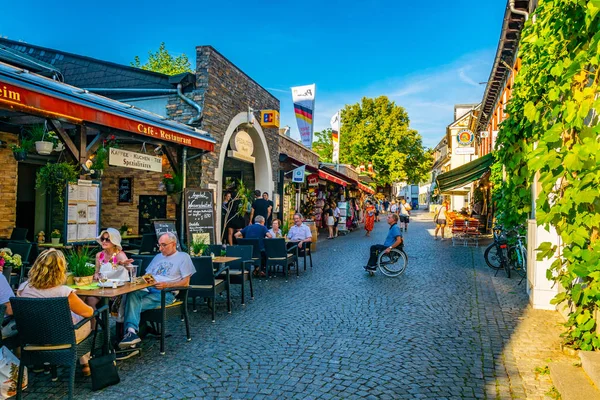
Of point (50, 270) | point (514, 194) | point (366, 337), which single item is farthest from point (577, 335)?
point (50, 270)

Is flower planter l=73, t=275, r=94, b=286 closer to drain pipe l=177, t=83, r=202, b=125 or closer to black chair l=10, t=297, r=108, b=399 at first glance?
black chair l=10, t=297, r=108, b=399

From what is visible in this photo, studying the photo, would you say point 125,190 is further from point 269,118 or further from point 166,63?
point 166,63

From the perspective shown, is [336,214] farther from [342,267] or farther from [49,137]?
[49,137]

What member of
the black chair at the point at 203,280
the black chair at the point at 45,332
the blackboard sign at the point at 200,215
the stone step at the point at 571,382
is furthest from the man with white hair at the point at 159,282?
the blackboard sign at the point at 200,215

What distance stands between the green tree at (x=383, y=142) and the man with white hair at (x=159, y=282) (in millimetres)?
36372

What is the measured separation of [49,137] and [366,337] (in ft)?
19.8

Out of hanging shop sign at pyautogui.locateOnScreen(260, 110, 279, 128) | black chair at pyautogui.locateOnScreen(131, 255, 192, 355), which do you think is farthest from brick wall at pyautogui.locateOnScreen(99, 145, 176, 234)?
black chair at pyautogui.locateOnScreen(131, 255, 192, 355)

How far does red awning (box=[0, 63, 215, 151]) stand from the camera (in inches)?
211

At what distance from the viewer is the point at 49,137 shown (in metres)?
7.59

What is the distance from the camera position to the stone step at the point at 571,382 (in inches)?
140

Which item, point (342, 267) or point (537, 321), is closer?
point (537, 321)

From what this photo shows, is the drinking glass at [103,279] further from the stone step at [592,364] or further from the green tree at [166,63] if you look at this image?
the green tree at [166,63]

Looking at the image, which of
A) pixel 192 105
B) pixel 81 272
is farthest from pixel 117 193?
pixel 81 272

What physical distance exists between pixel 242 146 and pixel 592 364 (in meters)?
10.8
